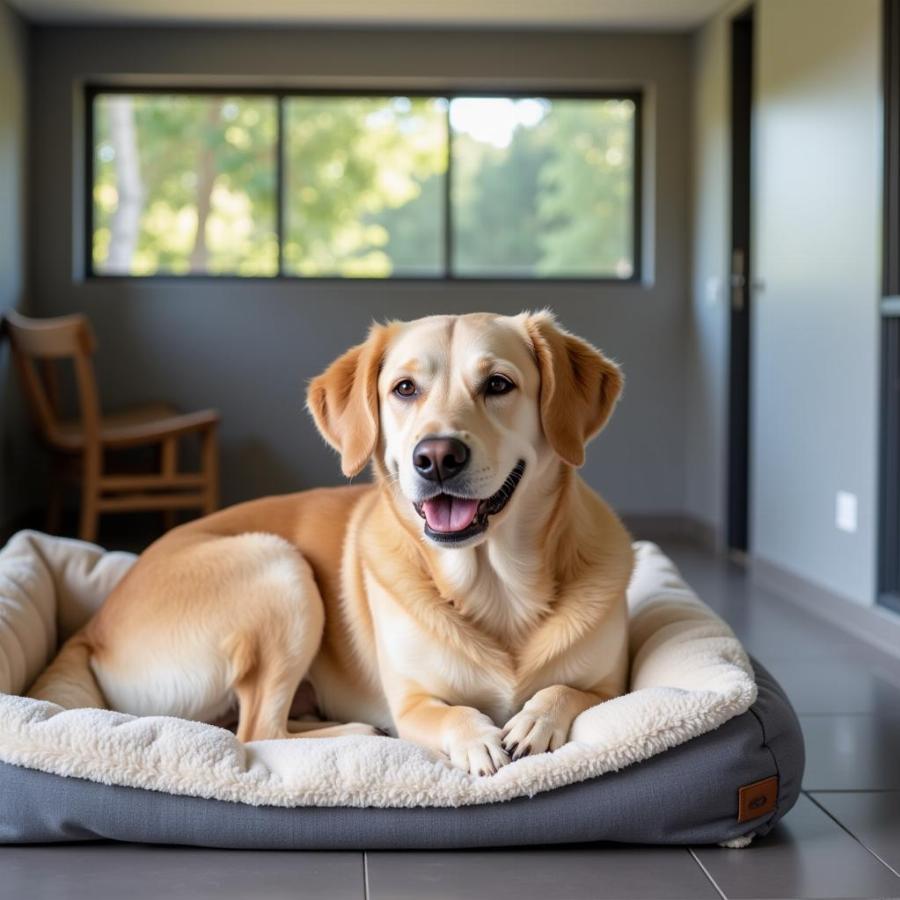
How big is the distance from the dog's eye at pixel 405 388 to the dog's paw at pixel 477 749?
1.79 feet

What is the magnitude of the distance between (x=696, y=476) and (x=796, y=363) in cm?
166

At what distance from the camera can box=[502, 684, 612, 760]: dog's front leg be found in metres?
2.01

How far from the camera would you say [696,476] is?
634 cm

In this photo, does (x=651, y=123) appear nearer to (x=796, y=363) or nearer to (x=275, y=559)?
(x=796, y=363)

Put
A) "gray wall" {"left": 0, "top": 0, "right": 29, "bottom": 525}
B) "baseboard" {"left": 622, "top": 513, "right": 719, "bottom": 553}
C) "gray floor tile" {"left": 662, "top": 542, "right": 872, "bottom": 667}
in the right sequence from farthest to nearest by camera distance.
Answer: "baseboard" {"left": 622, "top": 513, "right": 719, "bottom": 553} → "gray wall" {"left": 0, "top": 0, "right": 29, "bottom": 525} → "gray floor tile" {"left": 662, "top": 542, "right": 872, "bottom": 667}

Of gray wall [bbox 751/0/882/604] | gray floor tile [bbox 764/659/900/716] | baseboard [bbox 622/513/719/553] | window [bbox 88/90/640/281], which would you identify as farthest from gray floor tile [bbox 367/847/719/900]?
window [bbox 88/90/640/281]

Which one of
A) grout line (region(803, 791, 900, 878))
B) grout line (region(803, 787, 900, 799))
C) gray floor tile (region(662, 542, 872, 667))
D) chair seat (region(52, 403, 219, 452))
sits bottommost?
grout line (region(803, 787, 900, 799))

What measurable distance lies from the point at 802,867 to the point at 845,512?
245 cm

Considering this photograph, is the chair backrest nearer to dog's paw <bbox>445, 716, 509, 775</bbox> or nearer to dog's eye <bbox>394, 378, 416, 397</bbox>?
dog's eye <bbox>394, 378, 416, 397</bbox>

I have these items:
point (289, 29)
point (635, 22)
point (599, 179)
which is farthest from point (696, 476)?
point (289, 29)

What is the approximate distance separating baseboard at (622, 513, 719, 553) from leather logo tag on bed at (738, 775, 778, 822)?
4190 millimetres

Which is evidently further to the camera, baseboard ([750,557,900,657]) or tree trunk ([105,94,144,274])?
tree trunk ([105,94,144,274])

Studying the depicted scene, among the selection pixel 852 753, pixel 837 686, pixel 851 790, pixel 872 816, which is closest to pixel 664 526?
pixel 837 686

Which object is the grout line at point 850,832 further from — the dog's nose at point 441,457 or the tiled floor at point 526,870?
the dog's nose at point 441,457
